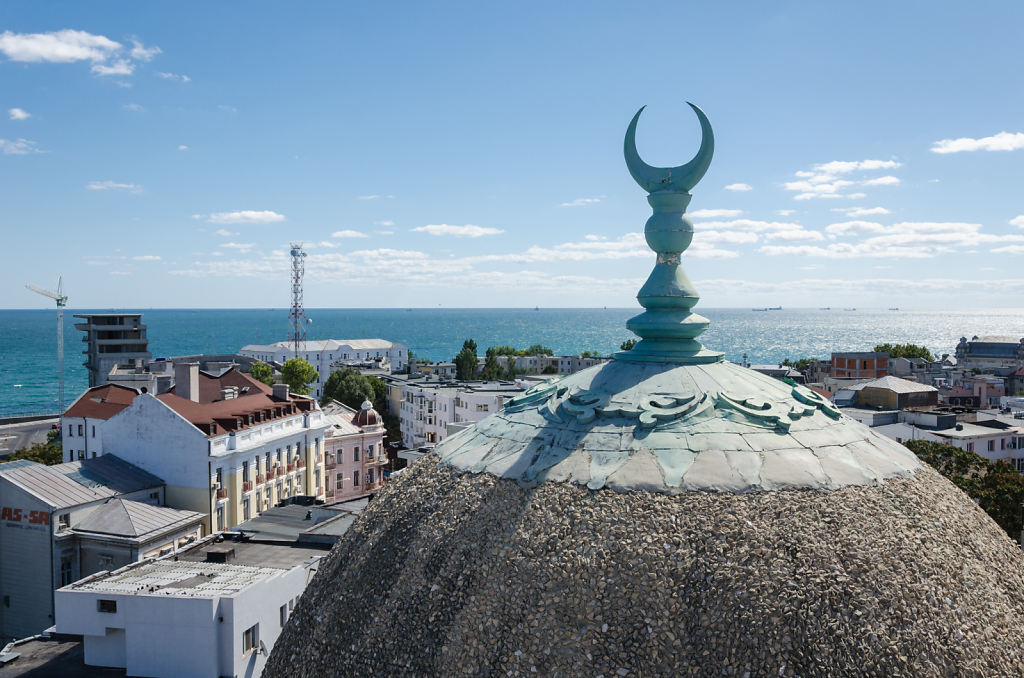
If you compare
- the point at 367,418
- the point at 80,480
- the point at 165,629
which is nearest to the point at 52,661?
the point at 165,629

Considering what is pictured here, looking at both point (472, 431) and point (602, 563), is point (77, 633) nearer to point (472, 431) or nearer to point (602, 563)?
point (472, 431)

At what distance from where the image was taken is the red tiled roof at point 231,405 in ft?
163

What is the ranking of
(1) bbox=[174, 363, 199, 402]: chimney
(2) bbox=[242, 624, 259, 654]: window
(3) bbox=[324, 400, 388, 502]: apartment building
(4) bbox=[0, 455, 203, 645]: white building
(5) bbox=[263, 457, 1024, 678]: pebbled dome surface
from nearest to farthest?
(5) bbox=[263, 457, 1024, 678]: pebbled dome surface, (2) bbox=[242, 624, 259, 654]: window, (4) bbox=[0, 455, 203, 645]: white building, (1) bbox=[174, 363, 199, 402]: chimney, (3) bbox=[324, 400, 388, 502]: apartment building

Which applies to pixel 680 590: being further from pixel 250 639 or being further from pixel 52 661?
pixel 52 661

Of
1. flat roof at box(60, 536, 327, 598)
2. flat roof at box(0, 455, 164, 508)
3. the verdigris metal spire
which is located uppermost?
the verdigris metal spire

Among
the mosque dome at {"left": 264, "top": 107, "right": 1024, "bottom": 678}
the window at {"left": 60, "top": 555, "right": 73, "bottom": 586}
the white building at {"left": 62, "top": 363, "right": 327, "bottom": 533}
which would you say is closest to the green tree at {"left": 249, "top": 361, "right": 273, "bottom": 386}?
the white building at {"left": 62, "top": 363, "right": 327, "bottom": 533}

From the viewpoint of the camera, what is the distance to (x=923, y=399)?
78.6 m

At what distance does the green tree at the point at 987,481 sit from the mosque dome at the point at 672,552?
32.6m

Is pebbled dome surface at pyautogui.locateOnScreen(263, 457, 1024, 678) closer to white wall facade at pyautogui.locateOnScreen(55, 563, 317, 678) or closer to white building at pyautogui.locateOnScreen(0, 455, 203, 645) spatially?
white wall facade at pyautogui.locateOnScreen(55, 563, 317, 678)

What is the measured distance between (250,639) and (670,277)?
24.6 metres

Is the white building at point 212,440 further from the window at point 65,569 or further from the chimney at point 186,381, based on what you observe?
the window at point 65,569

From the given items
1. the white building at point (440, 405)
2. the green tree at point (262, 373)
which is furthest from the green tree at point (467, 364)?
the green tree at point (262, 373)

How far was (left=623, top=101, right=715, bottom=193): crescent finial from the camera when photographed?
37.2ft

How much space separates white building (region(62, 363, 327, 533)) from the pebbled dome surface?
41.1 metres
